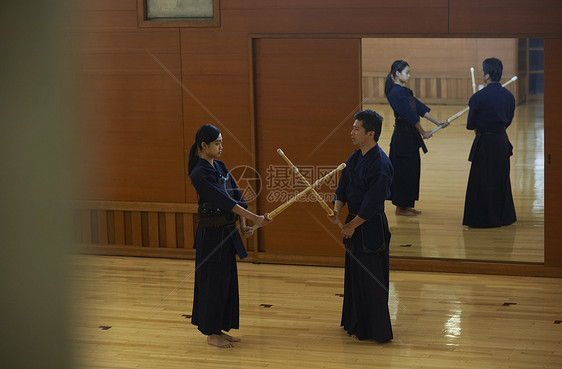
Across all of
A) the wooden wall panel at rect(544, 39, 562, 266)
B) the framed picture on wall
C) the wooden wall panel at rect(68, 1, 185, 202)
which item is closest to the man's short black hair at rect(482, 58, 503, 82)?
the wooden wall panel at rect(544, 39, 562, 266)

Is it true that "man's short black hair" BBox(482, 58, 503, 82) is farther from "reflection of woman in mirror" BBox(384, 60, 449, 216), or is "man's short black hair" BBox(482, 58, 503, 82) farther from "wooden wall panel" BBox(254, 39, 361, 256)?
"wooden wall panel" BBox(254, 39, 361, 256)

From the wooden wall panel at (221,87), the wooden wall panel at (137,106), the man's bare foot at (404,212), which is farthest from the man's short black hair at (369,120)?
the wooden wall panel at (137,106)

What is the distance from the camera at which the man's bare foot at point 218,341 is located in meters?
3.93

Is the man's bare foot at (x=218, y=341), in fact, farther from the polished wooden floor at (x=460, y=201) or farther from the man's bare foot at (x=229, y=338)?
the polished wooden floor at (x=460, y=201)

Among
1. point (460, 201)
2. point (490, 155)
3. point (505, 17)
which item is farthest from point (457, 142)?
point (505, 17)

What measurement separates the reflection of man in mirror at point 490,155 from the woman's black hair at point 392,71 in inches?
22.3

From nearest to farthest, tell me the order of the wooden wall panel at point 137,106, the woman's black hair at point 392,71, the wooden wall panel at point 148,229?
the woman's black hair at point 392,71 < the wooden wall panel at point 137,106 < the wooden wall panel at point 148,229

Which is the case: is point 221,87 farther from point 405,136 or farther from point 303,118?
point 405,136

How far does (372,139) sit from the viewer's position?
388 centimetres

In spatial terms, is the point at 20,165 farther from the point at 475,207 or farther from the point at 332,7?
the point at 475,207

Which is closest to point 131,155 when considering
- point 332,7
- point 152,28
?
point 152,28

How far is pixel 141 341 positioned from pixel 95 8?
9.23 ft

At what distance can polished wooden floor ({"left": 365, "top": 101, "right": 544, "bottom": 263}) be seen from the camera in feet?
17.3

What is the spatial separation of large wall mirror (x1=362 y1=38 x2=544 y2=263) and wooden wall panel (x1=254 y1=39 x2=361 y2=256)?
7.9 inches
